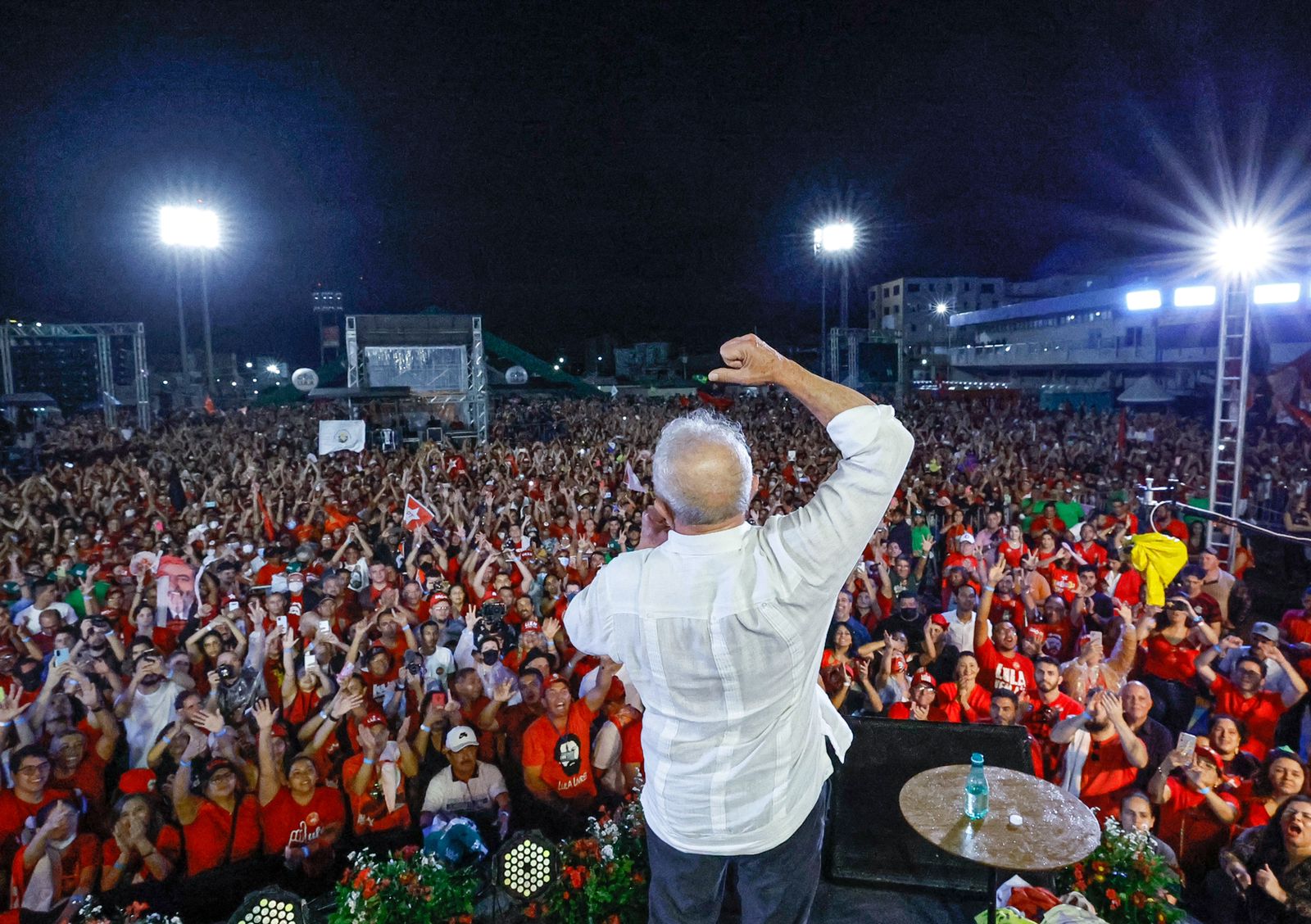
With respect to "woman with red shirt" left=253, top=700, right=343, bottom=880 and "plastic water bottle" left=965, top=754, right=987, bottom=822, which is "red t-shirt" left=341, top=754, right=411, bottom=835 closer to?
"woman with red shirt" left=253, top=700, right=343, bottom=880

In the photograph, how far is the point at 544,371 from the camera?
20.8 meters

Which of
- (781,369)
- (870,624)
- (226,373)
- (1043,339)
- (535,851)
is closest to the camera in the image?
(781,369)

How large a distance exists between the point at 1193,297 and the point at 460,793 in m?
26.9

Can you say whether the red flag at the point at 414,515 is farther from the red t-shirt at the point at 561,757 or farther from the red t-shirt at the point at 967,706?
the red t-shirt at the point at 967,706

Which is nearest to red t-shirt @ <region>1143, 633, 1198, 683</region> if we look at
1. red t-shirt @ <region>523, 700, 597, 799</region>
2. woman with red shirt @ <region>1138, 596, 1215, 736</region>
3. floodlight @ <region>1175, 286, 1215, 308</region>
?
woman with red shirt @ <region>1138, 596, 1215, 736</region>

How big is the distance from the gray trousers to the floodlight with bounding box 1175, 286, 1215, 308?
2700cm

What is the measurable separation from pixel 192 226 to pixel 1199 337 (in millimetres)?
30196

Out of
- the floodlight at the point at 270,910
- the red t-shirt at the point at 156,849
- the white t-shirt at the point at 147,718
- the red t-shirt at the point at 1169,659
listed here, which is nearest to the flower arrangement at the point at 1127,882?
the red t-shirt at the point at 1169,659

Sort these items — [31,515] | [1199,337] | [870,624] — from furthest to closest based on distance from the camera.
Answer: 1. [1199,337]
2. [31,515]
3. [870,624]

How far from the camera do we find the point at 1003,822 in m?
2.35

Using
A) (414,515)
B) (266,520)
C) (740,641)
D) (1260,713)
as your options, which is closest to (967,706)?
(1260,713)

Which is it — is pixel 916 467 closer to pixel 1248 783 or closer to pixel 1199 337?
pixel 1248 783

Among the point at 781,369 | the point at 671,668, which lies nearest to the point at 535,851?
the point at 671,668

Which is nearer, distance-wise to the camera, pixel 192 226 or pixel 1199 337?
pixel 192 226
